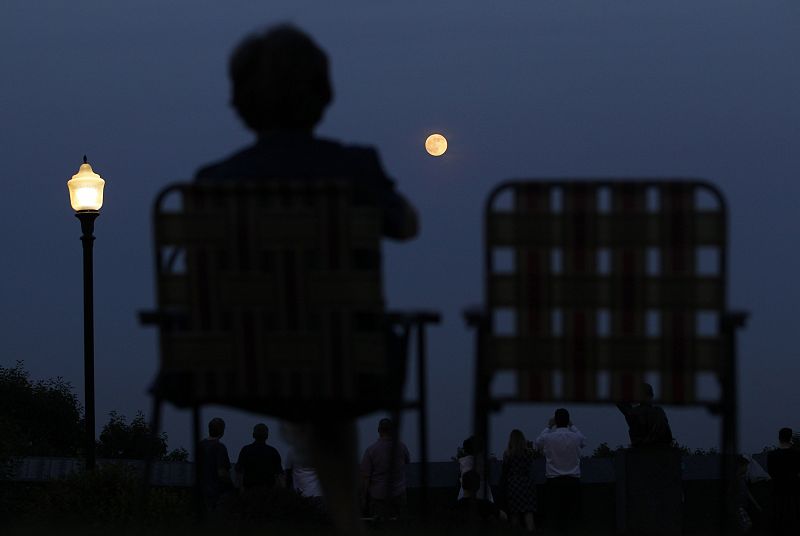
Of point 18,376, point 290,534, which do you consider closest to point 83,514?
point 290,534

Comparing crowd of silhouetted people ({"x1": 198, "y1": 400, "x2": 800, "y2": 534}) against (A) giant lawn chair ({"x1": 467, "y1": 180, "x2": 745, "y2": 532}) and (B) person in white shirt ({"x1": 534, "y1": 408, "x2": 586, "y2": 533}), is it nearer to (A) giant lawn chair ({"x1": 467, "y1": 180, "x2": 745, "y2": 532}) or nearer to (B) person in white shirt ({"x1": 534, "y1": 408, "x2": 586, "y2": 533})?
(B) person in white shirt ({"x1": 534, "y1": 408, "x2": 586, "y2": 533})

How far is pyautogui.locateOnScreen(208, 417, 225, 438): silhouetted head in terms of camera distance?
587 inches

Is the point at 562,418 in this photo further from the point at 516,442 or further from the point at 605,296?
the point at 605,296

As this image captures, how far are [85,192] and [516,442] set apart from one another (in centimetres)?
653

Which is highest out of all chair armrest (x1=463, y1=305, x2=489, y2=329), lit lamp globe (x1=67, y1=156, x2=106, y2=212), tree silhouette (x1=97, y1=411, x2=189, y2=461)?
lit lamp globe (x1=67, y1=156, x2=106, y2=212)

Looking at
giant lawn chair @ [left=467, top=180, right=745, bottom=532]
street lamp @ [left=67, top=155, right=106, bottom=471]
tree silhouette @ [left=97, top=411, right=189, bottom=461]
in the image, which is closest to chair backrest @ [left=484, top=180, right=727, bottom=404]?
giant lawn chair @ [left=467, top=180, right=745, bottom=532]

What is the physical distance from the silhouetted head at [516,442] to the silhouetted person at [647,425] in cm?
125

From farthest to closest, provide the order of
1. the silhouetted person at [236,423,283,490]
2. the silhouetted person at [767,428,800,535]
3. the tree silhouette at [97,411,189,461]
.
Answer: the tree silhouette at [97,411,189,461] < the silhouetted person at [767,428,800,535] < the silhouetted person at [236,423,283,490]

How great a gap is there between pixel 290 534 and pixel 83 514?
975 cm

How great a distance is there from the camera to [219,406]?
16.0 feet

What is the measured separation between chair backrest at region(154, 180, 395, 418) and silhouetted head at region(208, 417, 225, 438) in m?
10.3

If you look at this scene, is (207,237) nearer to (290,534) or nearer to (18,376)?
(290,534)

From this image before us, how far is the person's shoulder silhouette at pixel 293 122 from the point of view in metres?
4.65

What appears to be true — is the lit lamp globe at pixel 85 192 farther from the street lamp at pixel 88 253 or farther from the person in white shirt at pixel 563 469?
the person in white shirt at pixel 563 469
